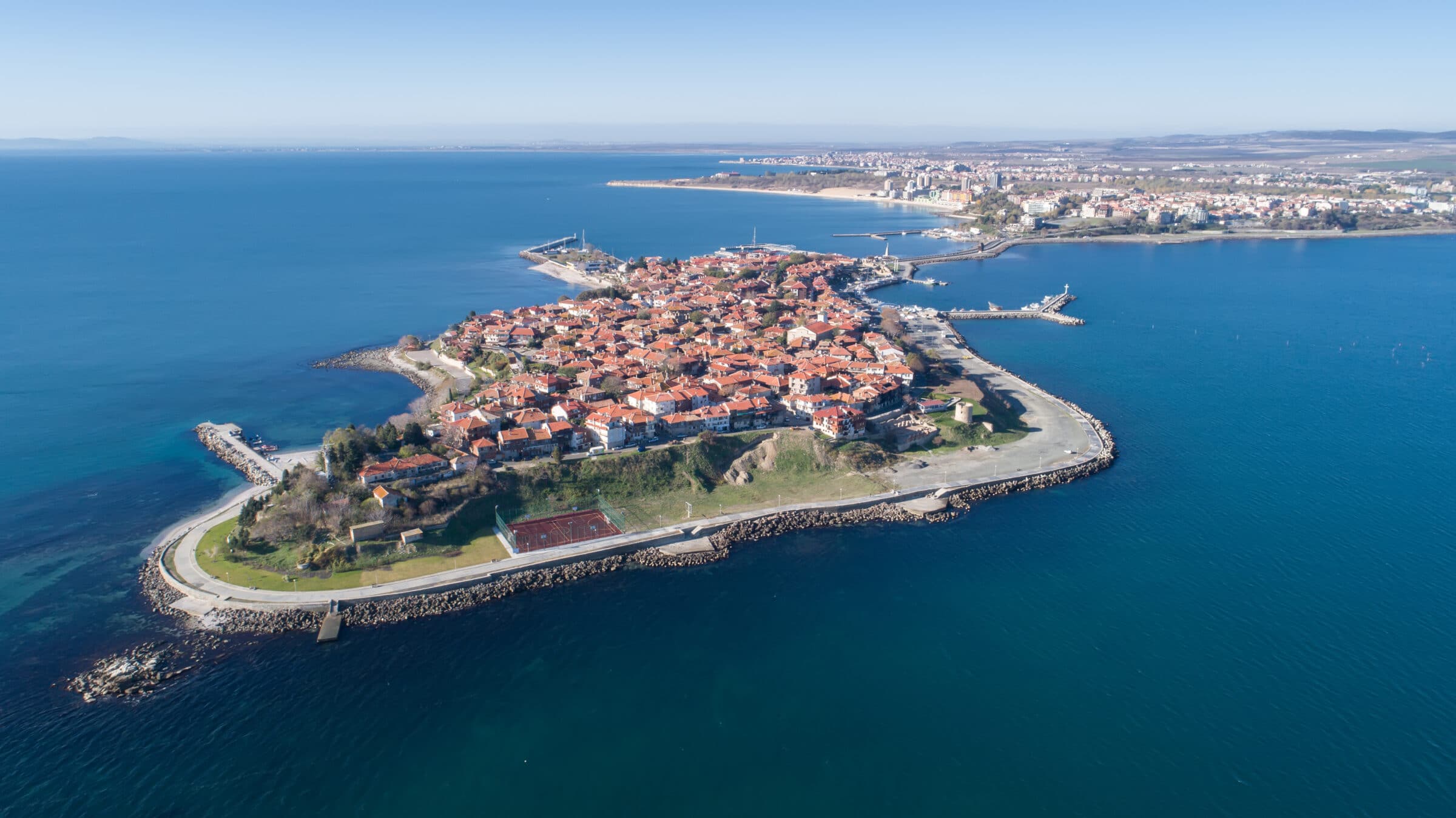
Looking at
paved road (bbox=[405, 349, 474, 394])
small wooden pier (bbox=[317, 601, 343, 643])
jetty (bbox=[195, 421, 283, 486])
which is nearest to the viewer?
small wooden pier (bbox=[317, 601, 343, 643])

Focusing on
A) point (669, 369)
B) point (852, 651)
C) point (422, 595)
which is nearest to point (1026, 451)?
point (852, 651)

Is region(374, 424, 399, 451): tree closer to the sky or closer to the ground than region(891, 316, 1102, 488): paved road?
closer to the sky

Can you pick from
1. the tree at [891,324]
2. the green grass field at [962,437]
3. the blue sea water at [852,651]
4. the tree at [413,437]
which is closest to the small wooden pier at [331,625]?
the blue sea water at [852,651]

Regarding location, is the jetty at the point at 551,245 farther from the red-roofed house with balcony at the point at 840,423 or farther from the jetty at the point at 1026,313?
the red-roofed house with balcony at the point at 840,423

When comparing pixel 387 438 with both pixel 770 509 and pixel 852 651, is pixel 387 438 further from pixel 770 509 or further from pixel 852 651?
pixel 852 651

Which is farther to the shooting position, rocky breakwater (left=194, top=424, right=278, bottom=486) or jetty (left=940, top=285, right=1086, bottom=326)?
jetty (left=940, top=285, right=1086, bottom=326)

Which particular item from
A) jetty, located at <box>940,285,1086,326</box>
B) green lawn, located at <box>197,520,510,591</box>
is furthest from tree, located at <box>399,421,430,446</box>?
jetty, located at <box>940,285,1086,326</box>

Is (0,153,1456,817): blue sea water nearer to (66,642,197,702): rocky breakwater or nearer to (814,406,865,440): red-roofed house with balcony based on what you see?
(66,642,197,702): rocky breakwater
